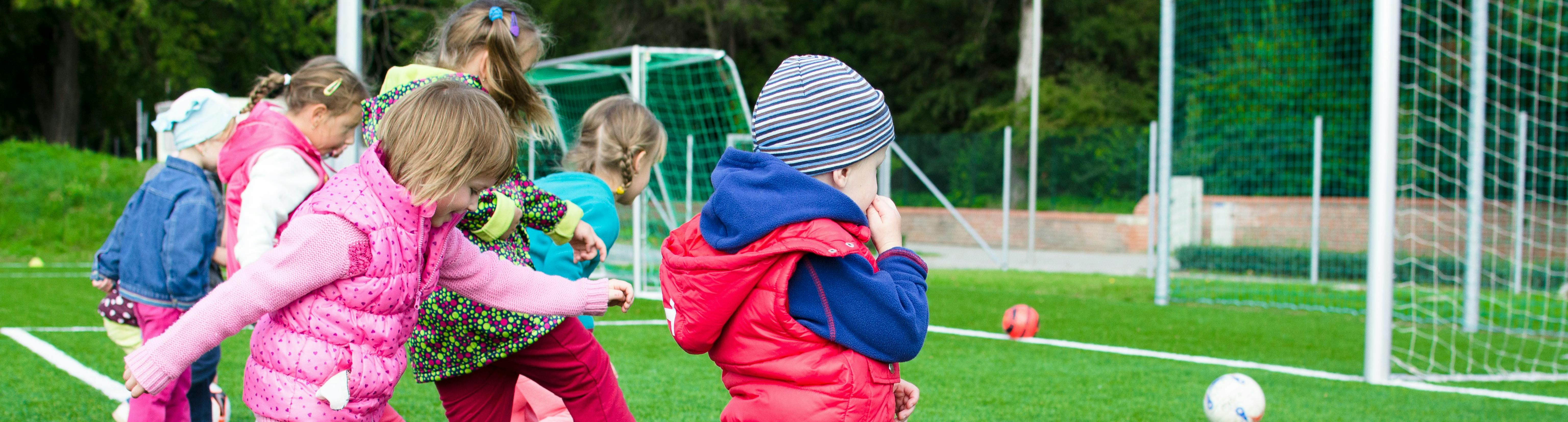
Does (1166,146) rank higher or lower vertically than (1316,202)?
higher

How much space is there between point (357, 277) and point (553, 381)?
2.98ft

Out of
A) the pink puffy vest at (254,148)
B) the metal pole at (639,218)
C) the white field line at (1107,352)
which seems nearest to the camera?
the pink puffy vest at (254,148)

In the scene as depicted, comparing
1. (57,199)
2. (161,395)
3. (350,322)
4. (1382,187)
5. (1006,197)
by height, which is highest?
(350,322)

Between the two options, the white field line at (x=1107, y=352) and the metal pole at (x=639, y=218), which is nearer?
the white field line at (x=1107, y=352)

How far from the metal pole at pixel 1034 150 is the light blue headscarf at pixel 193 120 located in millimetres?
12134

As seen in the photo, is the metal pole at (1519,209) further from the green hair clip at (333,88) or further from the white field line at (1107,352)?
the green hair clip at (333,88)

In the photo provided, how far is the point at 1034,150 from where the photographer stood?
15.0m

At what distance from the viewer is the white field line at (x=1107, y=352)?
5141 millimetres

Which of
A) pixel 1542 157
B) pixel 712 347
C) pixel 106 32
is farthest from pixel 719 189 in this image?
pixel 106 32

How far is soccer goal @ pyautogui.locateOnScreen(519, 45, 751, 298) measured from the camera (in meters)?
9.59

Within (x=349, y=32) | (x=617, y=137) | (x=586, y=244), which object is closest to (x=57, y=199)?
(x=349, y=32)

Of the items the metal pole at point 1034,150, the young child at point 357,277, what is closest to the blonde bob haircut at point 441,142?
the young child at point 357,277

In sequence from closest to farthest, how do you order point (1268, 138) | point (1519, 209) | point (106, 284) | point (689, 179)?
1. point (106, 284)
2. point (1519, 209)
3. point (689, 179)
4. point (1268, 138)

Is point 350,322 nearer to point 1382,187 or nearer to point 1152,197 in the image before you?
point 1382,187
